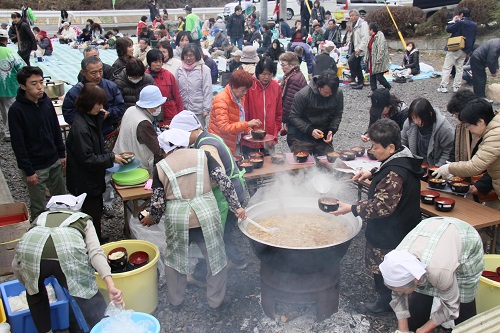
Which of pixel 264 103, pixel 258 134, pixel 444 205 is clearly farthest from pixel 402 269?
pixel 264 103

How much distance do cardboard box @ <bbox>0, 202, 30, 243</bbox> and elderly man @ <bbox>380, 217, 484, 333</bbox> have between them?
11.8 ft

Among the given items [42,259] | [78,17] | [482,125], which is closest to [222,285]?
[42,259]

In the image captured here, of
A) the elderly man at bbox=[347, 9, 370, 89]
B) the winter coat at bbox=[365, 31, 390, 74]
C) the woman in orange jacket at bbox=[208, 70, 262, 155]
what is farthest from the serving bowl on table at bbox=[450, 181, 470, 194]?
the elderly man at bbox=[347, 9, 370, 89]

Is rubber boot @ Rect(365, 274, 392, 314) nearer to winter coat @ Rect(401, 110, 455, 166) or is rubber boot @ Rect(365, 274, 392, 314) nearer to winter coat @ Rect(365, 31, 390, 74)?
winter coat @ Rect(401, 110, 455, 166)

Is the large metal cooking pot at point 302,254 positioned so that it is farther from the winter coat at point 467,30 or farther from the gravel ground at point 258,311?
the winter coat at point 467,30

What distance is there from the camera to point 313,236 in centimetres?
393

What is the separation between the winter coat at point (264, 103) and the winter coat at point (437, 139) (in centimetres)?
175

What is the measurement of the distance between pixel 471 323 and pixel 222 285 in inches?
85.6

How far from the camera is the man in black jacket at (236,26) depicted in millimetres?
18266

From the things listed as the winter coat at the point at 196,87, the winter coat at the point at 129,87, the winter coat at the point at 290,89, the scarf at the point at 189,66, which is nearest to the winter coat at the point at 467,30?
the winter coat at the point at 290,89

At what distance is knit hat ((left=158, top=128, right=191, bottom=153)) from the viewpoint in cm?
372

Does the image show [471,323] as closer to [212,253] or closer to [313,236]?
[313,236]

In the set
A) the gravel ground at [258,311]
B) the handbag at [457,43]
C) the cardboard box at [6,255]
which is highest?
the handbag at [457,43]

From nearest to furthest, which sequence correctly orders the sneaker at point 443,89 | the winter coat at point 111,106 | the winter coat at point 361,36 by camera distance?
the winter coat at point 111,106, the sneaker at point 443,89, the winter coat at point 361,36
